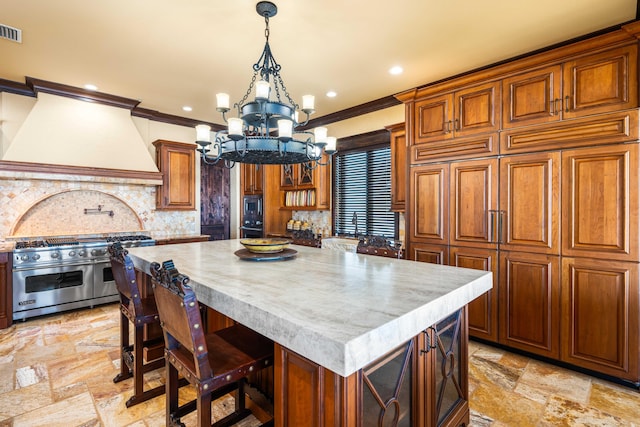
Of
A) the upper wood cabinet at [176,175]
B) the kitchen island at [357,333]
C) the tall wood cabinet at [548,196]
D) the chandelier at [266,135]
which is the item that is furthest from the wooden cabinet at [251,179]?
the kitchen island at [357,333]

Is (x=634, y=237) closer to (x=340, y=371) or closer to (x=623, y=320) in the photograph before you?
(x=623, y=320)

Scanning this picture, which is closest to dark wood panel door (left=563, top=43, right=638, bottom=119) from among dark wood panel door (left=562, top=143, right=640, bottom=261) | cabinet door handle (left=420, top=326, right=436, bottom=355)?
dark wood panel door (left=562, top=143, right=640, bottom=261)

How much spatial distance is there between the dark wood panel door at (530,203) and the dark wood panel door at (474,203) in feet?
0.25

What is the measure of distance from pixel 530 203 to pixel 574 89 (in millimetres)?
956

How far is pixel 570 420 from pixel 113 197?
18.9ft

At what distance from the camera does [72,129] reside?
13.8 feet

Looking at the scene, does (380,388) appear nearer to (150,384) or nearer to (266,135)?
(266,135)

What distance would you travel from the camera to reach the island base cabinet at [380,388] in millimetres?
1095

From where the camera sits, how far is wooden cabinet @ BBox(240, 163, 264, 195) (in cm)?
559

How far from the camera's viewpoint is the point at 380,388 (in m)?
1.23

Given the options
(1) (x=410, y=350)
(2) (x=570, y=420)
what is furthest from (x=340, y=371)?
(2) (x=570, y=420)

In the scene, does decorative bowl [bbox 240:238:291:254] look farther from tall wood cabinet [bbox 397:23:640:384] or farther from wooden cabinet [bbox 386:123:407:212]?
wooden cabinet [bbox 386:123:407:212]

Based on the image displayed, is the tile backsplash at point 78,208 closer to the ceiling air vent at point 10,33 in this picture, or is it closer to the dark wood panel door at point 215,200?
the dark wood panel door at point 215,200

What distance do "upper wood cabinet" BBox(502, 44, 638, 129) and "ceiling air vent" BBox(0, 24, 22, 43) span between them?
433 centimetres
